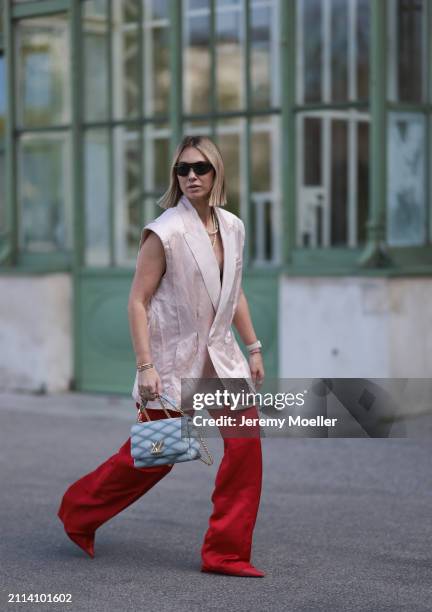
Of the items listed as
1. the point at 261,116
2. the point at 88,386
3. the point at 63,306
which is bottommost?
the point at 88,386

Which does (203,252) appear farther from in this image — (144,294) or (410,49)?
(410,49)

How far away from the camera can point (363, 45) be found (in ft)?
35.8

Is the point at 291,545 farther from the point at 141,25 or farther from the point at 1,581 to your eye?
the point at 141,25

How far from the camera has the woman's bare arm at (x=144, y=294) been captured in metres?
5.44

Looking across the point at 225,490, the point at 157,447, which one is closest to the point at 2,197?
the point at 225,490

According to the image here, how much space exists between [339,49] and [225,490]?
637 centimetres

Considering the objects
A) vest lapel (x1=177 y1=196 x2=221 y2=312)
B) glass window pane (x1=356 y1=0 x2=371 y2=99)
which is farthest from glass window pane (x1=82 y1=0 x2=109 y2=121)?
vest lapel (x1=177 y1=196 x2=221 y2=312)

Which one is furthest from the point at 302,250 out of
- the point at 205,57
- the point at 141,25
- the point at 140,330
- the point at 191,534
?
the point at 140,330

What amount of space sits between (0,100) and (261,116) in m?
3.52

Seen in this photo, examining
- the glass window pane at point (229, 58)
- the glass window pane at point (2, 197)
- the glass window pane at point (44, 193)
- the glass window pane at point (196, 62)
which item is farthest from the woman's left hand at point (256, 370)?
the glass window pane at point (2, 197)

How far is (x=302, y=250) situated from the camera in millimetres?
11258

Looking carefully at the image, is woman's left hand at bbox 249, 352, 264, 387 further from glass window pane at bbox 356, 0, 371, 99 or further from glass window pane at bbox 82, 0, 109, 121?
glass window pane at bbox 82, 0, 109, 121

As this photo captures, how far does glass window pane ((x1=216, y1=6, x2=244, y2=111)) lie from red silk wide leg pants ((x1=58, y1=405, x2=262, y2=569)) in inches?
254

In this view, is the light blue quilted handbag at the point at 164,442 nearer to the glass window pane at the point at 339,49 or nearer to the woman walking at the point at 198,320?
the woman walking at the point at 198,320
